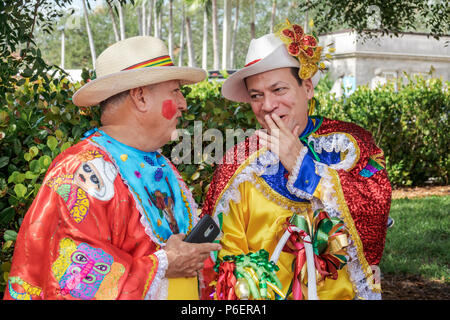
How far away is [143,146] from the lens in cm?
241

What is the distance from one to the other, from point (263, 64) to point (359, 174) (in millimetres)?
806

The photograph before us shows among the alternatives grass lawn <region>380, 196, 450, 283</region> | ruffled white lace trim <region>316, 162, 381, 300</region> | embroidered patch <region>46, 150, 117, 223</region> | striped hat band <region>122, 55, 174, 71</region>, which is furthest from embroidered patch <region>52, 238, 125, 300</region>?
grass lawn <region>380, 196, 450, 283</region>

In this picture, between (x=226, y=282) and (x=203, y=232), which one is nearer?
(x=203, y=232)

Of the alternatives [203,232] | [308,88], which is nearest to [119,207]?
[203,232]

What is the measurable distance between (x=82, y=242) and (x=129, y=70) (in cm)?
78

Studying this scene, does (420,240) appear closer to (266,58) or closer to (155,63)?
(266,58)

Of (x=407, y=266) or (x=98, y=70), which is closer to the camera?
(x=98, y=70)

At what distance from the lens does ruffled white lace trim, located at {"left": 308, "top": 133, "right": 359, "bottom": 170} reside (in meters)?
2.85

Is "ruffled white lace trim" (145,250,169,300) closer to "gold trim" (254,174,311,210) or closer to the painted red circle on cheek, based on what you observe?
the painted red circle on cheek

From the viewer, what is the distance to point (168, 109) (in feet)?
7.89

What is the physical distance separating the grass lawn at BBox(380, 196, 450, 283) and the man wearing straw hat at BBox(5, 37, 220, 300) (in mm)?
4672

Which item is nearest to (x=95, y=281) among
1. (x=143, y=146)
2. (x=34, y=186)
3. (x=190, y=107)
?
(x=143, y=146)

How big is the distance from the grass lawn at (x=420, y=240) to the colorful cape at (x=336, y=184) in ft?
12.8

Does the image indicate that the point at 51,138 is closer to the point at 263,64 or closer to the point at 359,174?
the point at 263,64
